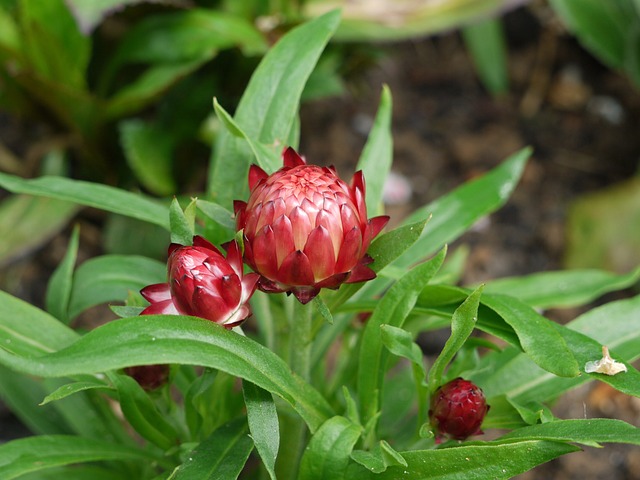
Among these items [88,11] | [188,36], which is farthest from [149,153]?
[88,11]

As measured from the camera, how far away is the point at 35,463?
46.0 inches

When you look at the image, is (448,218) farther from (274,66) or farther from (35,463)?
(35,463)

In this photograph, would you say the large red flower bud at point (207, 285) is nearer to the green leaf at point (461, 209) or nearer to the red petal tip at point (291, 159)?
the red petal tip at point (291, 159)

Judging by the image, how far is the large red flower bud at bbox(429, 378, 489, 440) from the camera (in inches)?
43.9

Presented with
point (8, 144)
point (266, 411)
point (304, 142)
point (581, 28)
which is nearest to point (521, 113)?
point (581, 28)

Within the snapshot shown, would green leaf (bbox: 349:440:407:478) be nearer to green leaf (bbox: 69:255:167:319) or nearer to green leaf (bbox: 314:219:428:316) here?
green leaf (bbox: 314:219:428:316)

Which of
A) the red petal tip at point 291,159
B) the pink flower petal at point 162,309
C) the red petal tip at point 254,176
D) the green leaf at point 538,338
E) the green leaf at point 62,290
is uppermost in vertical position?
the red petal tip at point 291,159

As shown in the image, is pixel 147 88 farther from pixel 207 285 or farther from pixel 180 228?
pixel 207 285

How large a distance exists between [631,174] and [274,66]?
1.87 meters

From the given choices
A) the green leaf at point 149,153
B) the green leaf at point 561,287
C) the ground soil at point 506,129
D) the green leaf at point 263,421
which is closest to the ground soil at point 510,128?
the ground soil at point 506,129

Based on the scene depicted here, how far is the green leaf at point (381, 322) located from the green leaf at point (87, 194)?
0.38 m

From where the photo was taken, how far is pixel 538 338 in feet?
3.48

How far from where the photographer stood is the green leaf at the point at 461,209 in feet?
4.93

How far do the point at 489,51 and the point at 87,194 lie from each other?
196 centimetres
